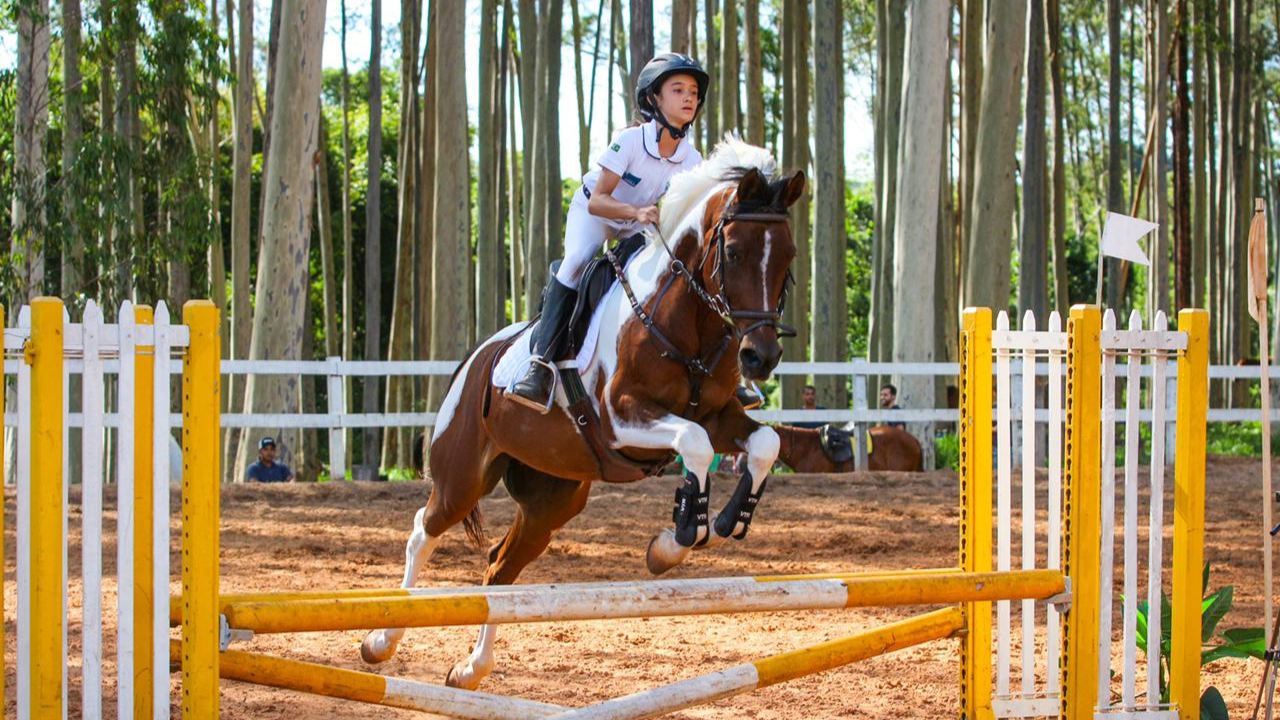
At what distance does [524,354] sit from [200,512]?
8.04 feet

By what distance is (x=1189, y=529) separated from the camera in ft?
15.4

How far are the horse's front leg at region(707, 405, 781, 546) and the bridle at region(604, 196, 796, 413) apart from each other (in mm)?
232

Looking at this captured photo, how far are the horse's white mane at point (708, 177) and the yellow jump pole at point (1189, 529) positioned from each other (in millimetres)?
1646

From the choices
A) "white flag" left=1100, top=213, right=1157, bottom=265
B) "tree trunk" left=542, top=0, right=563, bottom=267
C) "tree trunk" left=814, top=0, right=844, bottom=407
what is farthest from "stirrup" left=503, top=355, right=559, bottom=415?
"tree trunk" left=542, top=0, right=563, bottom=267

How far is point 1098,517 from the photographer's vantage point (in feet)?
15.1

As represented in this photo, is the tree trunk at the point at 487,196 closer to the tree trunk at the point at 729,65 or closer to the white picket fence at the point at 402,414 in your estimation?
the tree trunk at the point at 729,65

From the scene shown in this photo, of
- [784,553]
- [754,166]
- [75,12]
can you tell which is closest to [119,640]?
[754,166]

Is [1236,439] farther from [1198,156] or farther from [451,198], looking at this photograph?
[451,198]

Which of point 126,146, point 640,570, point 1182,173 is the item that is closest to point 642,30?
point 126,146

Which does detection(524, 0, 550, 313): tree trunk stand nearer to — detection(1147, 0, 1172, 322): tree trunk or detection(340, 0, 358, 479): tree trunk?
detection(340, 0, 358, 479): tree trunk

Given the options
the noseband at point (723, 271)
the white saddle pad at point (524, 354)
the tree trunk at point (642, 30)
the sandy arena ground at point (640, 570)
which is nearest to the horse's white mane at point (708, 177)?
the noseband at point (723, 271)

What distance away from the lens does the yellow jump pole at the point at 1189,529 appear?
4.68 meters

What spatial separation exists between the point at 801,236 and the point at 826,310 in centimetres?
490

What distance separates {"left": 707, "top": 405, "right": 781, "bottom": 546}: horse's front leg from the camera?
482 cm
